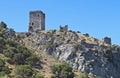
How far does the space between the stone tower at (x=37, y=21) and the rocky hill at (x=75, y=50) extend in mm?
3089

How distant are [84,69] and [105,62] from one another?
813 centimetres

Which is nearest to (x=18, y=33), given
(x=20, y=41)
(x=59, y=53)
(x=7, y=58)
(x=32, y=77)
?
(x=20, y=41)

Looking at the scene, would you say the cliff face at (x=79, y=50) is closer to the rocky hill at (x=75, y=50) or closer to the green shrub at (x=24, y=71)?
the rocky hill at (x=75, y=50)

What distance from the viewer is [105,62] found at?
446 ft

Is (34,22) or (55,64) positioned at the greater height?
(34,22)

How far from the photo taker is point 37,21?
145m

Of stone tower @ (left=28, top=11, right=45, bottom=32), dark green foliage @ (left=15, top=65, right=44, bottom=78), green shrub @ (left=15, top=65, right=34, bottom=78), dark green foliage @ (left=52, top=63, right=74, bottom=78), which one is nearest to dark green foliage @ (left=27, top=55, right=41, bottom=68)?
dark green foliage @ (left=52, top=63, right=74, bottom=78)

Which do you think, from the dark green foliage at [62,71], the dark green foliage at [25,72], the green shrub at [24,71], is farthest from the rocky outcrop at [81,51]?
the green shrub at [24,71]

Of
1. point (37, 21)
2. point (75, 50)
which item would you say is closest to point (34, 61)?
point (75, 50)

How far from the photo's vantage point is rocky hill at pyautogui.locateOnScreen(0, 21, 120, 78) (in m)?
132

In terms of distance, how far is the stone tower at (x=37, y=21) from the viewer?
144875 mm

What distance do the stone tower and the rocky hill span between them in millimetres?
3089

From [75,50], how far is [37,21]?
17192 mm

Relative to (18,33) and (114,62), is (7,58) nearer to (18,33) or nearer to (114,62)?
(18,33)
